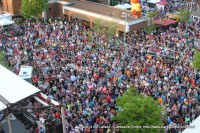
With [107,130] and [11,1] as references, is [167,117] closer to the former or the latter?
[107,130]

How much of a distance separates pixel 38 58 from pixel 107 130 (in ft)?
31.6

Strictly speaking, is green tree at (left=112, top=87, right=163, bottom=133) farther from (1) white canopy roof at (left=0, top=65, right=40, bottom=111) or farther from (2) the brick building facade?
(2) the brick building facade

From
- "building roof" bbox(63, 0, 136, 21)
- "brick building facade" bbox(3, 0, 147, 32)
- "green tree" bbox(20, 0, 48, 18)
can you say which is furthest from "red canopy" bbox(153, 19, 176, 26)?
"green tree" bbox(20, 0, 48, 18)

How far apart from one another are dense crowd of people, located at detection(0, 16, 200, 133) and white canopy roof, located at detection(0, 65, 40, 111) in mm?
2586

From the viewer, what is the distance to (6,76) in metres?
14.3

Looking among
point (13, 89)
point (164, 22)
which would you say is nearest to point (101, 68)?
point (13, 89)

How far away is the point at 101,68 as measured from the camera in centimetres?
2034

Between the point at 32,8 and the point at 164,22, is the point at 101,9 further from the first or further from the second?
the point at 32,8

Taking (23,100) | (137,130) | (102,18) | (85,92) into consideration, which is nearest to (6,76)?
(23,100)

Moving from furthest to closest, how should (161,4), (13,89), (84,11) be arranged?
(161,4), (84,11), (13,89)

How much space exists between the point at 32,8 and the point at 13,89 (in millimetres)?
20483

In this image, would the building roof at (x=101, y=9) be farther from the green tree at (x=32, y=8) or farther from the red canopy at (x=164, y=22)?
the green tree at (x=32, y=8)

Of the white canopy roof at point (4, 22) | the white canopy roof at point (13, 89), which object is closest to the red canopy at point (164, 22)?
the white canopy roof at point (4, 22)

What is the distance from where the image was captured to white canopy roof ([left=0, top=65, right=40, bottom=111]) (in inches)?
480
